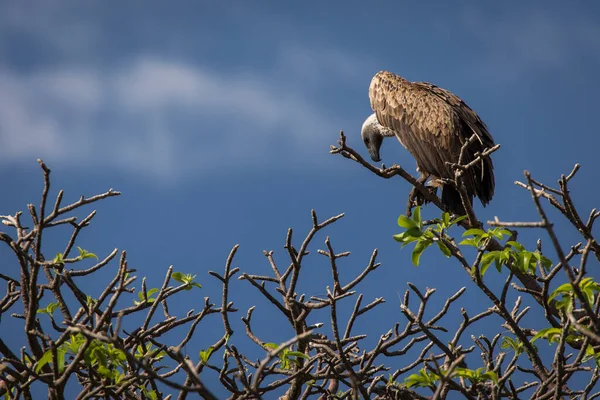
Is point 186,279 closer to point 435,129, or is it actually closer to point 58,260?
point 58,260

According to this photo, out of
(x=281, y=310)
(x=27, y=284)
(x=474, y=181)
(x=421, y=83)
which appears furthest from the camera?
(x=421, y=83)

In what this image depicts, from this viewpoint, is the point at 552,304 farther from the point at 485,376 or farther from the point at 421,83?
the point at 421,83

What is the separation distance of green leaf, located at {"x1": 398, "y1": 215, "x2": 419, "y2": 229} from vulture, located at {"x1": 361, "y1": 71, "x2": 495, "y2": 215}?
3.59 meters

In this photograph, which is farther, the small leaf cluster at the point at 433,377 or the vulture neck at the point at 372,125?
the vulture neck at the point at 372,125

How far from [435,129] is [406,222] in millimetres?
4752

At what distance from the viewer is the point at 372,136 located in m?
10.2

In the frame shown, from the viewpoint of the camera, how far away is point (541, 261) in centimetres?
375

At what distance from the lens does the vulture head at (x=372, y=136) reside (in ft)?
32.8

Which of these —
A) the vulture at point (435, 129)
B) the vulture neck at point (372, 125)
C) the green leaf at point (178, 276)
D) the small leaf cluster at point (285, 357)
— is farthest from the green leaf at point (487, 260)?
the vulture neck at point (372, 125)

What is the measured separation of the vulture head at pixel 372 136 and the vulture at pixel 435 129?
75 cm

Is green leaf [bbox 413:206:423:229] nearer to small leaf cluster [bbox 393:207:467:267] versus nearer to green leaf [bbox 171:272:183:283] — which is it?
small leaf cluster [bbox 393:207:467:267]

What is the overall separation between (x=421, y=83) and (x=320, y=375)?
19.2ft

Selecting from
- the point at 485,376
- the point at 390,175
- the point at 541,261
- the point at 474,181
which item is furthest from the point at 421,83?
the point at 485,376

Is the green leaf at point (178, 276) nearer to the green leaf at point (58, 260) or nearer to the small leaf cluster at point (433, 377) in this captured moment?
the green leaf at point (58, 260)
